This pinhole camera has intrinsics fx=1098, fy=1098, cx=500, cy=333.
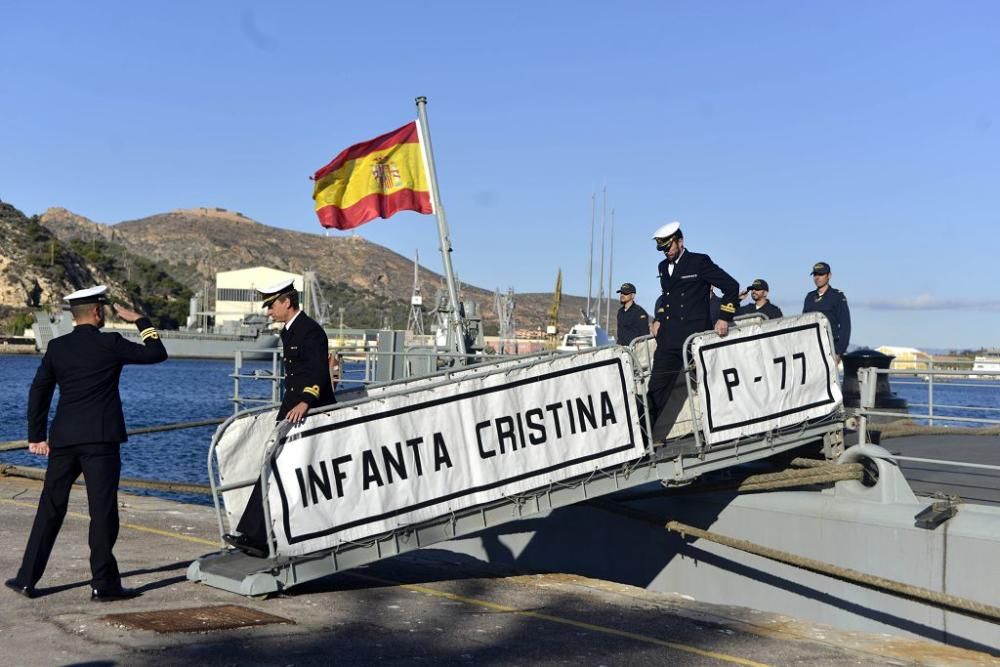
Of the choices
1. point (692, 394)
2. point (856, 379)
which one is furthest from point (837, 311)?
point (692, 394)

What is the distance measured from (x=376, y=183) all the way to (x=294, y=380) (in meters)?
8.15

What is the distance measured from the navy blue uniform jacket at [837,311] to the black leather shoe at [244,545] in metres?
7.34

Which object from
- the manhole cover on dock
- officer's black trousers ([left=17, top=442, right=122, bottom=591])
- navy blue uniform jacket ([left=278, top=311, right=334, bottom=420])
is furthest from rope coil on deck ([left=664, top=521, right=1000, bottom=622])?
officer's black trousers ([left=17, top=442, right=122, bottom=591])

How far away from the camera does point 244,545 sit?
24.5ft

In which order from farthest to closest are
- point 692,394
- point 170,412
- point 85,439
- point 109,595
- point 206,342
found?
point 206,342
point 170,412
point 692,394
point 109,595
point 85,439

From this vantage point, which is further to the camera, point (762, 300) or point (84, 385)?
point (762, 300)

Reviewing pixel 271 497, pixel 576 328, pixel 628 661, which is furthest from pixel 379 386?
pixel 576 328

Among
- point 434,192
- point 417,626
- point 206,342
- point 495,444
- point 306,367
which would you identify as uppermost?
point 434,192

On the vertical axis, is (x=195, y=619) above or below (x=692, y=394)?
below

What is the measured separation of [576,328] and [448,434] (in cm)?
4685

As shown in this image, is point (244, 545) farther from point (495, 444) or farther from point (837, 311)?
point (837, 311)

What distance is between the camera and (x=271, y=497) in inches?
281

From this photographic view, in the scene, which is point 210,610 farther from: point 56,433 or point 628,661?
point 628,661

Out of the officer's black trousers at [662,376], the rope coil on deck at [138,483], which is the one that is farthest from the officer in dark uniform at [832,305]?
the rope coil on deck at [138,483]
